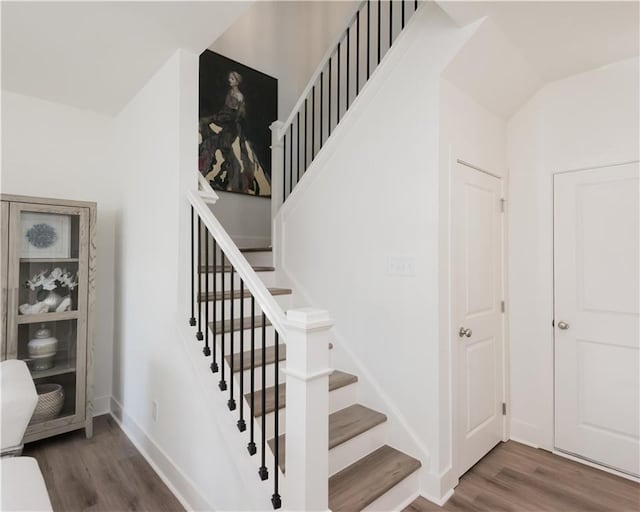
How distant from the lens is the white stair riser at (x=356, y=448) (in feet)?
6.59

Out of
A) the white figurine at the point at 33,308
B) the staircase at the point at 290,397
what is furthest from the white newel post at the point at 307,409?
the white figurine at the point at 33,308

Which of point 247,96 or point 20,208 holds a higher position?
point 247,96

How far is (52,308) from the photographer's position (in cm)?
257

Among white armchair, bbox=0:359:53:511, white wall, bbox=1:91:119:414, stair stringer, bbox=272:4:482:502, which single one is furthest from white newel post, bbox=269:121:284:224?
white armchair, bbox=0:359:53:511

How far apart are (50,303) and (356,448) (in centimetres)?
224

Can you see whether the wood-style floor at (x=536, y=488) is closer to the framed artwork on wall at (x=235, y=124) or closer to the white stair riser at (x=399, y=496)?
the white stair riser at (x=399, y=496)

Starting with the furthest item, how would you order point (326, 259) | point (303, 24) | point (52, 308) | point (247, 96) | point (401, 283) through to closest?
point (303, 24) < point (247, 96) < point (326, 259) < point (52, 308) < point (401, 283)

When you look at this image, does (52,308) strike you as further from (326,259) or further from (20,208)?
(326,259)

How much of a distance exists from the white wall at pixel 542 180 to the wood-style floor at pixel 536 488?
0.88ft

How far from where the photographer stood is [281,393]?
2.20m

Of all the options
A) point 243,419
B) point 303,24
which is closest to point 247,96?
point 303,24

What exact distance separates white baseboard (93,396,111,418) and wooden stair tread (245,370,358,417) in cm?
170

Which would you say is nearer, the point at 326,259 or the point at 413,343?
the point at 413,343

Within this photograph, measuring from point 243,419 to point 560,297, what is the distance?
225cm
